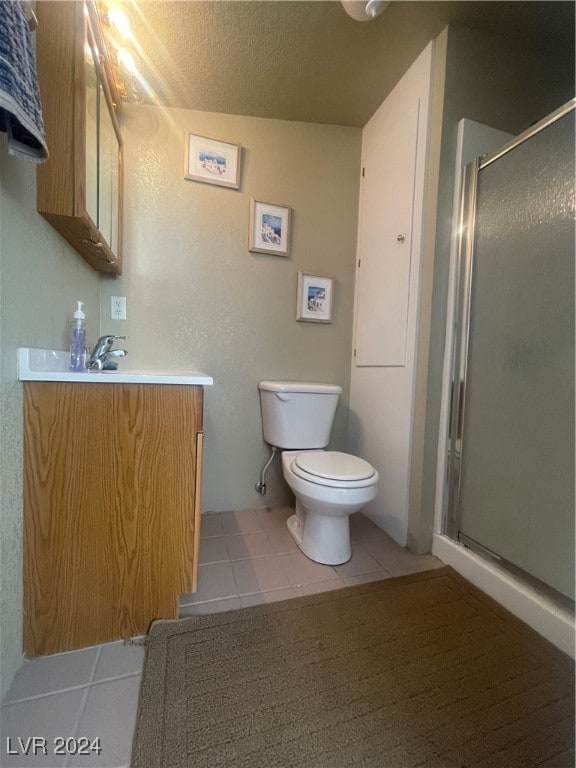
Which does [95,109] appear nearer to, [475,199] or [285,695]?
[475,199]

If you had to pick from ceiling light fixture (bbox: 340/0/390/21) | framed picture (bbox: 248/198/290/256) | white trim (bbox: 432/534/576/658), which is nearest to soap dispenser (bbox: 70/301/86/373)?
framed picture (bbox: 248/198/290/256)

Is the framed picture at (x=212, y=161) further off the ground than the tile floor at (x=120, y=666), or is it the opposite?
the framed picture at (x=212, y=161)

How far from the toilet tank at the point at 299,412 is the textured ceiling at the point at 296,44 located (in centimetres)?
144

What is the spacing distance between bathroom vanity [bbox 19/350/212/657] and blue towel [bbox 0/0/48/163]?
1.59 feet

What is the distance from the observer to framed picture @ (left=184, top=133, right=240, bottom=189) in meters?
1.50

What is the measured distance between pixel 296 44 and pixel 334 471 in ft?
5.90

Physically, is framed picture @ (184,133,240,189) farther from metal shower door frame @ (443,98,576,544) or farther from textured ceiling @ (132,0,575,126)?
metal shower door frame @ (443,98,576,544)

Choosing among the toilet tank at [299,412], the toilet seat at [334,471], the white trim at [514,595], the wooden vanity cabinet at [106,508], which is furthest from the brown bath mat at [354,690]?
the toilet tank at [299,412]

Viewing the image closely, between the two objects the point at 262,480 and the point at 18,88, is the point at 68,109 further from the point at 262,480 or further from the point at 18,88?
the point at 262,480

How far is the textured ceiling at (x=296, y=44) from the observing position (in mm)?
1150

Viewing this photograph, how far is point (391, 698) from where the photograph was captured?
2.40ft

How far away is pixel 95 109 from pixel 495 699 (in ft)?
6.87

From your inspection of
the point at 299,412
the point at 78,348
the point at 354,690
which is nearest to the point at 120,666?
the point at 354,690

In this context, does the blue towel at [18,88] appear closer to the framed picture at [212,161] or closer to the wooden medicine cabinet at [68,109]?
the wooden medicine cabinet at [68,109]
